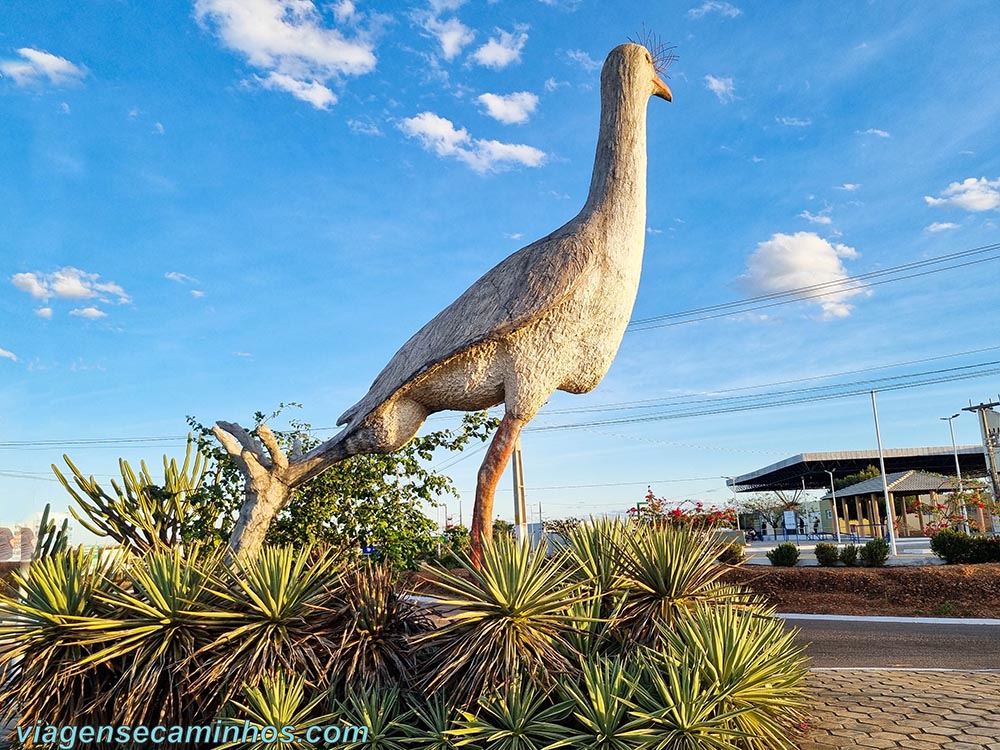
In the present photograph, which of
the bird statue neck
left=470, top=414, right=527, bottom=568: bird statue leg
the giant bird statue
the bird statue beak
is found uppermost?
the bird statue beak

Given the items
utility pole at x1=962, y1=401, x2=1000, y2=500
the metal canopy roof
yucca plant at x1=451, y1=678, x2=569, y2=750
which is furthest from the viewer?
the metal canopy roof

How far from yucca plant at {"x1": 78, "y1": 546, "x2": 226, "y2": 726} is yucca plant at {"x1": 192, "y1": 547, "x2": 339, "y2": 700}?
99 millimetres

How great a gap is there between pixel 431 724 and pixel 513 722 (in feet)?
1.99

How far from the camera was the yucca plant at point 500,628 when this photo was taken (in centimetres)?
471

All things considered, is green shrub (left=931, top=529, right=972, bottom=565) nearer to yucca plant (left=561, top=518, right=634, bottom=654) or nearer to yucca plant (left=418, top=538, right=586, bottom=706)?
yucca plant (left=561, top=518, right=634, bottom=654)

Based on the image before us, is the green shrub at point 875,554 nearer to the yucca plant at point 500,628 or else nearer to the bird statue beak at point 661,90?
the bird statue beak at point 661,90

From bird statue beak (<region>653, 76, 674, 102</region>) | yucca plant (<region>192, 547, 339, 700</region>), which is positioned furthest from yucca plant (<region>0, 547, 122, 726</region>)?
bird statue beak (<region>653, 76, 674, 102</region>)

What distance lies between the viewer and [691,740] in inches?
173

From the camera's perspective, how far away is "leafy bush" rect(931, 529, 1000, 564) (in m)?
17.0

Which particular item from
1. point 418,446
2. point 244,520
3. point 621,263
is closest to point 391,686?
point 244,520

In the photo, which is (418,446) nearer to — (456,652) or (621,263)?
(621,263)

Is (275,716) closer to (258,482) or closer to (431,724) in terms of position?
(431,724)

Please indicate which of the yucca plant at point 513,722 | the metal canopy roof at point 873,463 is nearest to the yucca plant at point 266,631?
the yucca plant at point 513,722

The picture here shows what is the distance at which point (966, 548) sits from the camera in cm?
1720
